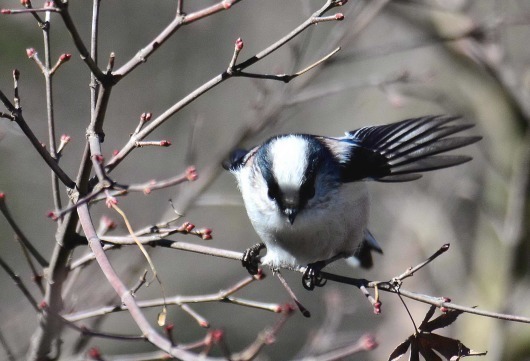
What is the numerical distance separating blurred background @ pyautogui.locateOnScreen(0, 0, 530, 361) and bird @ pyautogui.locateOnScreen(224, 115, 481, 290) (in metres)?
1.05

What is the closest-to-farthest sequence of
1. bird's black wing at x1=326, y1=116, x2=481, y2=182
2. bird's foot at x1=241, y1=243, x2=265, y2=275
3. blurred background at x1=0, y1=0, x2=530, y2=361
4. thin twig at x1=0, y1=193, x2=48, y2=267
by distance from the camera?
thin twig at x1=0, y1=193, x2=48, y2=267, bird's foot at x1=241, y1=243, x2=265, y2=275, bird's black wing at x1=326, y1=116, x2=481, y2=182, blurred background at x1=0, y1=0, x2=530, y2=361

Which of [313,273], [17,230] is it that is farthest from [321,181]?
[17,230]

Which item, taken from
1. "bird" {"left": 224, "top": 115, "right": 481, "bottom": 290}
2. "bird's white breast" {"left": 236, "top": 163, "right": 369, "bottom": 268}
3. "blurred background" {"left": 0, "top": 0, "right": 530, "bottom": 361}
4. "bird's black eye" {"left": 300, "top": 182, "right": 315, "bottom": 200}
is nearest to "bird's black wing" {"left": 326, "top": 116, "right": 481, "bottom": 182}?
"bird" {"left": 224, "top": 115, "right": 481, "bottom": 290}

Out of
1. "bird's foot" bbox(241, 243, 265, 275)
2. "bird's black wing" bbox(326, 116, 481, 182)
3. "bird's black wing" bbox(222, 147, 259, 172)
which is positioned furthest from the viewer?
"bird's black wing" bbox(222, 147, 259, 172)

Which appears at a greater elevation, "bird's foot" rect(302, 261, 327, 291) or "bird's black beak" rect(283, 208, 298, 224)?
"bird's black beak" rect(283, 208, 298, 224)

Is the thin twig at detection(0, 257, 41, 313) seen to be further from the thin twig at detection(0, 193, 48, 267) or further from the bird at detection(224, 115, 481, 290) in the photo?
the bird at detection(224, 115, 481, 290)

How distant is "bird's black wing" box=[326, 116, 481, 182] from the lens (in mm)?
2945

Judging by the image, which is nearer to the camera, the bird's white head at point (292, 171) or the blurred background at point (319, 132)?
the bird's white head at point (292, 171)

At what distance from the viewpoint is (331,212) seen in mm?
2773

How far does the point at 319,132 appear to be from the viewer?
764 centimetres

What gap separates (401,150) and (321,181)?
1.85ft

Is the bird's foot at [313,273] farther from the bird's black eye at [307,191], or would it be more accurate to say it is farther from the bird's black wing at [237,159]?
the bird's black wing at [237,159]

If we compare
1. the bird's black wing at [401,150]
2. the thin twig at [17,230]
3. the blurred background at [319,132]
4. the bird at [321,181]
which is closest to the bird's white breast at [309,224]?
the bird at [321,181]

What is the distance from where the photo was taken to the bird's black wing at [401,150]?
2945 millimetres
